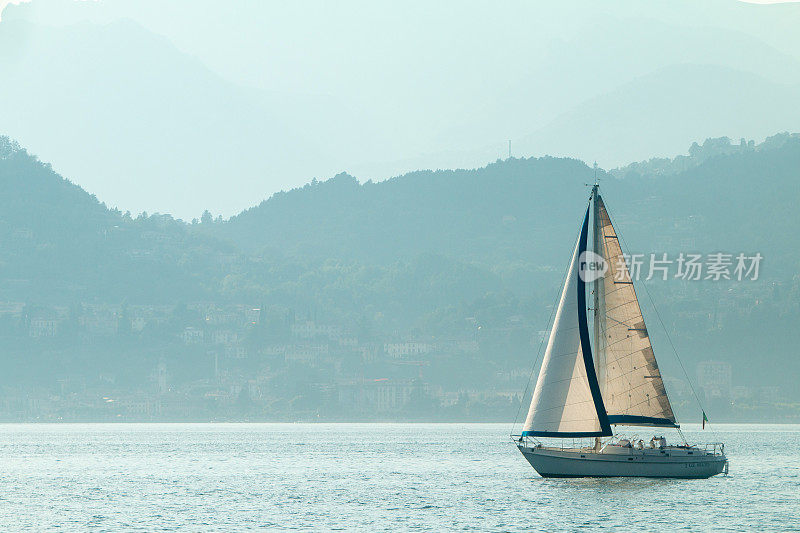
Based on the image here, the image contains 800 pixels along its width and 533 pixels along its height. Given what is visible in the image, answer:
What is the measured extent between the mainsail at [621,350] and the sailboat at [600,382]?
57mm

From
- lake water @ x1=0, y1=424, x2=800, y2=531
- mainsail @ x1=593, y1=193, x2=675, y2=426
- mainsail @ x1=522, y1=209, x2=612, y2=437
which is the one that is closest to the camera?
lake water @ x1=0, y1=424, x2=800, y2=531

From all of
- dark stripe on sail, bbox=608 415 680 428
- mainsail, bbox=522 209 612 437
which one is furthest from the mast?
dark stripe on sail, bbox=608 415 680 428

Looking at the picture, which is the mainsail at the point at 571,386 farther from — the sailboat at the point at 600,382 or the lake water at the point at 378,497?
the lake water at the point at 378,497

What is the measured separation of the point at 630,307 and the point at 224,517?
25.7 m

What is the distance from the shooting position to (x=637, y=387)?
8025 centimetres

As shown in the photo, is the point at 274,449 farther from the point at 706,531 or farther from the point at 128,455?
the point at 706,531

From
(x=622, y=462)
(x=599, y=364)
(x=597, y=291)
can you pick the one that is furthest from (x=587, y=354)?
(x=622, y=462)

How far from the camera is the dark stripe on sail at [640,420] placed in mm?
80000

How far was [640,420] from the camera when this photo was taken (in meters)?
80.4

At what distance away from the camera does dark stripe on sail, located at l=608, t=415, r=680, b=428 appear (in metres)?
80.0

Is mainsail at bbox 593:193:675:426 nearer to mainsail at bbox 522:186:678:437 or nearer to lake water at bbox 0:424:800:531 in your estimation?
mainsail at bbox 522:186:678:437

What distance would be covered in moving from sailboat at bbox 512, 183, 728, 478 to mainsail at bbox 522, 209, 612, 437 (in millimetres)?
55

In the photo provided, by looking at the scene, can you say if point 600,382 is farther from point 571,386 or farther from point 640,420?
point 640,420

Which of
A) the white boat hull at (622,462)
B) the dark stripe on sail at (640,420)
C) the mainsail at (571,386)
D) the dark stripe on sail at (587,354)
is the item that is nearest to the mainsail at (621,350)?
the dark stripe on sail at (640,420)
